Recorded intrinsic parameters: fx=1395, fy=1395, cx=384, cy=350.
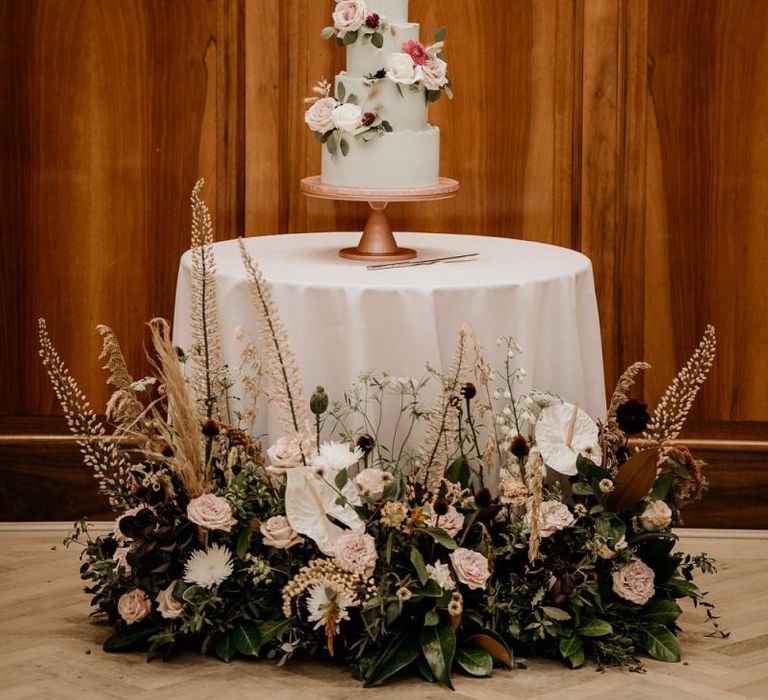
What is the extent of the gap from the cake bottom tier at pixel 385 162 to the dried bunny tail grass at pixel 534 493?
2.56ft

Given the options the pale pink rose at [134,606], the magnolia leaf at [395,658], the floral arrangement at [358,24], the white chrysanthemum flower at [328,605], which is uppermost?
the floral arrangement at [358,24]

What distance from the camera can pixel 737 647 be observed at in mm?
2996

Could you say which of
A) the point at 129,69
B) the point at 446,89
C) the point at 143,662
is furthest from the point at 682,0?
the point at 143,662

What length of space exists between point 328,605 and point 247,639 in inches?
8.6

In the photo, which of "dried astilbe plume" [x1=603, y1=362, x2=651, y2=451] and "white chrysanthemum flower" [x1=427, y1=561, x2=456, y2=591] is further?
"dried astilbe plume" [x1=603, y1=362, x2=651, y2=451]

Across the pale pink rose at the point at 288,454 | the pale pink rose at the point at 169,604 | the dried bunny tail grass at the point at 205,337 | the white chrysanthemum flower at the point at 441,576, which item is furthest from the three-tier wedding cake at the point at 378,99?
the pale pink rose at the point at 169,604

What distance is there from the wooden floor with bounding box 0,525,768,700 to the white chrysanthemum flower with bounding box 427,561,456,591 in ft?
0.62

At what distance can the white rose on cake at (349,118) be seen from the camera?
3.15 m

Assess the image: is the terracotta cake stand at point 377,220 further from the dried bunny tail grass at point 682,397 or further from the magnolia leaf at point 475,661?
the magnolia leaf at point 475,661

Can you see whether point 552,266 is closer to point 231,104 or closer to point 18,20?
point 231,104

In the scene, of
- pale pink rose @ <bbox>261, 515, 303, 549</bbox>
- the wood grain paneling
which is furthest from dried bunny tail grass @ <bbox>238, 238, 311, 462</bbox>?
the wood grain paneling

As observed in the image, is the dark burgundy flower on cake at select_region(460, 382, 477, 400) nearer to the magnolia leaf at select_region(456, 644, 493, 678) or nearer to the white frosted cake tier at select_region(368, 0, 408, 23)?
the magnolia leaf at select_region(456, 644, 493, 678)

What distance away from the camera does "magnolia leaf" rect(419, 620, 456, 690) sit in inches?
109

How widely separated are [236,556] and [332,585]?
26cm
